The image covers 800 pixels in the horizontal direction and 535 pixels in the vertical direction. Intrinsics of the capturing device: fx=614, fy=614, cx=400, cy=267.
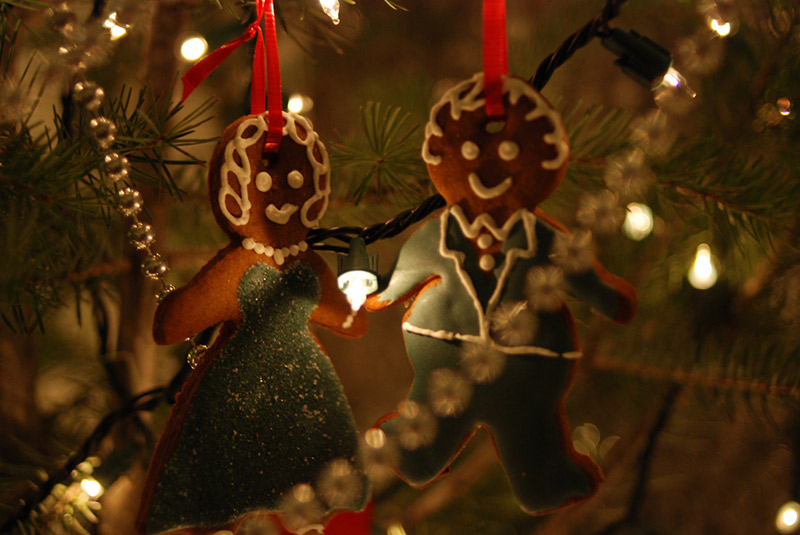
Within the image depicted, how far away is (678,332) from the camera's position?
0.70m

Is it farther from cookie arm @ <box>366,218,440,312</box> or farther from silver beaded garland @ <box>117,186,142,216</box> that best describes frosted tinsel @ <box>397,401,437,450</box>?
silver beaded garland @ <box>117,186,142,216</box>

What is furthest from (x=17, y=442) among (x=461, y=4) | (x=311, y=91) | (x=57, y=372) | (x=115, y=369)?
(x=461, y=4)

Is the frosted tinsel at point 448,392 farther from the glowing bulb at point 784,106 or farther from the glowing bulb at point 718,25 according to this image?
the glowing bulb at point 784,106

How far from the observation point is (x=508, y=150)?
0.39m

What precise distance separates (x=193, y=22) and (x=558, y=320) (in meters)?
0.63

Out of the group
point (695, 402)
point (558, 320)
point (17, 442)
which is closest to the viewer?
point (558, 320)

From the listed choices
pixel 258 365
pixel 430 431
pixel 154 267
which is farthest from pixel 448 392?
pixel 154 267

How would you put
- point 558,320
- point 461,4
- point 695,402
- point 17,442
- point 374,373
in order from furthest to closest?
point 374,373, point 461,4, point 695,402, point 17,442, point 558,320

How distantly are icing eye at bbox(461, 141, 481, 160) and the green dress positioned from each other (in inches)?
5.9

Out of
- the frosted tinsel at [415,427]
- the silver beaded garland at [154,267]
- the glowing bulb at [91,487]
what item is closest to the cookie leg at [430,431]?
the frosted tinsel at [415,427]

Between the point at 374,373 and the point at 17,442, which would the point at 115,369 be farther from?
the point at 374,373

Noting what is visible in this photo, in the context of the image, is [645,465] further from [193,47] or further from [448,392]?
[193,47]

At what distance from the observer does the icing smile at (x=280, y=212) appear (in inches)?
17.5

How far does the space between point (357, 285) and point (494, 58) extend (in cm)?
18
